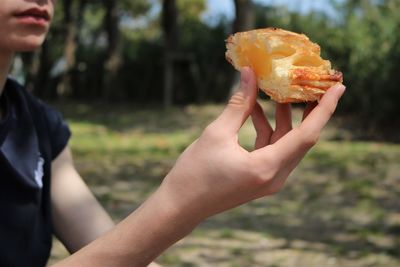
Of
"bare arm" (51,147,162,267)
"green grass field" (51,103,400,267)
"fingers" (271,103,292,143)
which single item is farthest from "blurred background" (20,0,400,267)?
"fingers" (271,103,292,143)

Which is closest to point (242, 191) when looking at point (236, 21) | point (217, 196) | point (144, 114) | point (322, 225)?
point (217, 196)

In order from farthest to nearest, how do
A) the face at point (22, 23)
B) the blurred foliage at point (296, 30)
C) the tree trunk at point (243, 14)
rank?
the tree trunk at point (243, 14) → the blurred foliage at point (296, 30) → the face at point (22, 23)

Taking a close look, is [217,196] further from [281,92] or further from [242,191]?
[281,92]

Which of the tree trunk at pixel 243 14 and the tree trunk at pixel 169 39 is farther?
the tree trunk at pixel 169 39

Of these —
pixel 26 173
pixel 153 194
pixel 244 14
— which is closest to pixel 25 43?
pixel 26 173

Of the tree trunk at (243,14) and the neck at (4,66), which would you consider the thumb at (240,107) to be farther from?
the tree trunk at (243,14)

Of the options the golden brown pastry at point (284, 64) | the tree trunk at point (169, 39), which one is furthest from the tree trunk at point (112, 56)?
the golden brown pastry at point (284, 64)

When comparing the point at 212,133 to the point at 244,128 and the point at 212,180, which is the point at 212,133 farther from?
the point at 244,128

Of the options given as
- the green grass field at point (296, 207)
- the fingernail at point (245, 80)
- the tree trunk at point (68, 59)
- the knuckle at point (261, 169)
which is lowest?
the tree trunk at point (68, 59)
